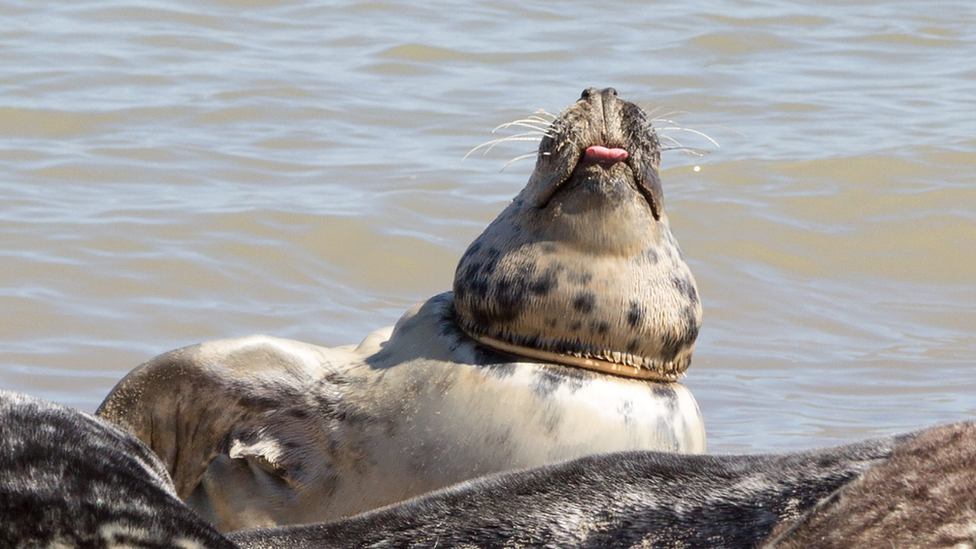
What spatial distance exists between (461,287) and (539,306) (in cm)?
26

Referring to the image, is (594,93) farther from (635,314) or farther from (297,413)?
(297,413)

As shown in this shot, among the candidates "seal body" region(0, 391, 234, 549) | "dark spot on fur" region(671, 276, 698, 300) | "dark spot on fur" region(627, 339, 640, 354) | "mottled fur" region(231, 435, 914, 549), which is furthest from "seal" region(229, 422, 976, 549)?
"dark spot on fur" region(671, 276, 698, 300)

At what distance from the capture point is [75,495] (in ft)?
7.09

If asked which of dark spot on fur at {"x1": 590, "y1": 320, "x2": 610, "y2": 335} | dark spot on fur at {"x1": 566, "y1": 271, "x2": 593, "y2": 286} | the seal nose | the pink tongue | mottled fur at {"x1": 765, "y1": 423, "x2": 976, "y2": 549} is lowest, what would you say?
dark spot on fur at {"x1": 590, "y1": 320, "x2": 610, "y2": 335}

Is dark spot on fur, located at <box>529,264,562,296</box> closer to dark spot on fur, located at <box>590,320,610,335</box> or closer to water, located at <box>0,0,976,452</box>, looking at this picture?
dark spot on fur, located at <box>590,320,610,335</box>

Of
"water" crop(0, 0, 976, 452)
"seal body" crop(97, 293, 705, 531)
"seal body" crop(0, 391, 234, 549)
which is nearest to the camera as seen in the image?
"seal body" crop(0, 391, 234, 549)

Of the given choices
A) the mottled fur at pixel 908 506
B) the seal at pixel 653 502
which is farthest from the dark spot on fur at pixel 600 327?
the mottled fur at pixel 908 506

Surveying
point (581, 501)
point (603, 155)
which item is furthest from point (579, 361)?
point (581, 501)

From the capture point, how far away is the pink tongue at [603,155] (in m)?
3.88

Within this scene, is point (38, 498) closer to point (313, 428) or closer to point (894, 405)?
point (313, 428)

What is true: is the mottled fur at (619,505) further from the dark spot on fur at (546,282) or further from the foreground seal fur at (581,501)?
the dark spot on fur at (546,282)

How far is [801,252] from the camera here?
829cm

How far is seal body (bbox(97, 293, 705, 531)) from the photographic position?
3695mm

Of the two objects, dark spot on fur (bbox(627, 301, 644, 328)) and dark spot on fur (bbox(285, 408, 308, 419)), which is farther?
dark spot on fur (bbox(285, 408, 308, 419))
